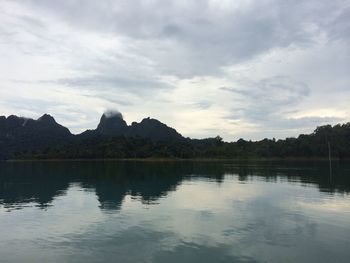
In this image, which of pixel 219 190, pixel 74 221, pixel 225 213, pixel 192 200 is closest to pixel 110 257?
pixel 74 221

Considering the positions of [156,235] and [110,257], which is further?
[156,235]

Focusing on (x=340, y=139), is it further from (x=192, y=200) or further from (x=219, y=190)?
(x=192, y=200)

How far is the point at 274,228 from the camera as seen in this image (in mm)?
28078

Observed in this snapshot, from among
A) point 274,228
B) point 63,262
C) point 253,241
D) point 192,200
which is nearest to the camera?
point 63,262

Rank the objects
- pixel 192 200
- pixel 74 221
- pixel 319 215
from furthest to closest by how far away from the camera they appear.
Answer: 1. pixel 192 200
2. pixel 319 215
3. pixel 74 221

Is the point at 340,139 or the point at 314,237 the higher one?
the point at 340,139

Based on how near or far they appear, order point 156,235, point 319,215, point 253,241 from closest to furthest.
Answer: point 253,241 < point 156,235 < point 319,215

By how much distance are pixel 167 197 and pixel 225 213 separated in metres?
13.0

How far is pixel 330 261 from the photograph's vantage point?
20.0 m

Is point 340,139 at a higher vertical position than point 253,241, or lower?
higher

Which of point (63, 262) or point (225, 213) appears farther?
point (225, 213)

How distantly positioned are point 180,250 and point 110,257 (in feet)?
13.5

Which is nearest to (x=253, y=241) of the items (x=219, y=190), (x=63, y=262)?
(x=63, y=262)

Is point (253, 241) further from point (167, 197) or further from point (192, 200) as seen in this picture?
point (167, 197)
